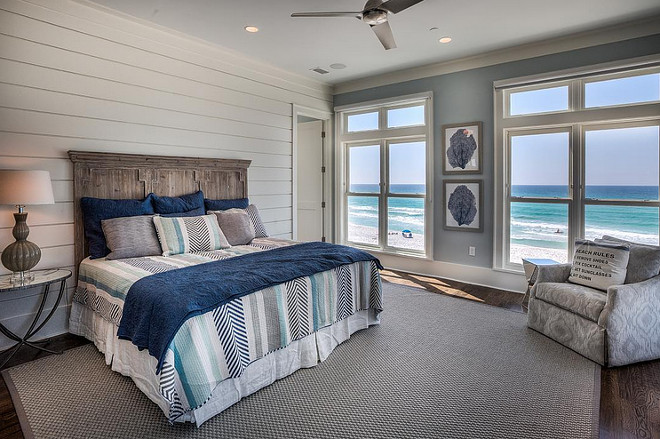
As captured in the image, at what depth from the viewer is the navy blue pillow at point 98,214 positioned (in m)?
3.20

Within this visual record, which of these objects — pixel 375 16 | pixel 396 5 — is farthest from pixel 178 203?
pixel 396 5

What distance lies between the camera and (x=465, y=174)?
16.0ft

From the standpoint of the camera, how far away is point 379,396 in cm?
233

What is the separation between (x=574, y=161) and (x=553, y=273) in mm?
1554

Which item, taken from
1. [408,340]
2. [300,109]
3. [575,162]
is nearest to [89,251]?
[408,340]

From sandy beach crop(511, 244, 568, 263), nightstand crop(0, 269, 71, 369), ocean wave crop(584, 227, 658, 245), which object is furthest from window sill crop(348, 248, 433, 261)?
nightstand crop(0, 269, 71, 369)

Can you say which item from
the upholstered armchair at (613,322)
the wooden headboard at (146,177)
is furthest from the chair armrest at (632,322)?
the wooden headboard at (146,177)

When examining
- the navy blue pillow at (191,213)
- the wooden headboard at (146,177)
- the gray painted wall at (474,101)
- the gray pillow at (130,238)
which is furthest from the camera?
the gray painted wall at (474,101)

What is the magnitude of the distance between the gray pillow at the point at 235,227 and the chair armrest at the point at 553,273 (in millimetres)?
2784

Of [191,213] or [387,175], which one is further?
[387,175]

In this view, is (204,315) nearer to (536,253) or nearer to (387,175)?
(536,253)

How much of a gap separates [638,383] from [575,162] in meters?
2.48

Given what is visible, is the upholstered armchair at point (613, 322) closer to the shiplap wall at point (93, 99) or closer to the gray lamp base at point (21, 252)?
the shiplap wall at point (93, 99)

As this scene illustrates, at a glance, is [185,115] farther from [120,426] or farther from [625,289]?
[625,289]
